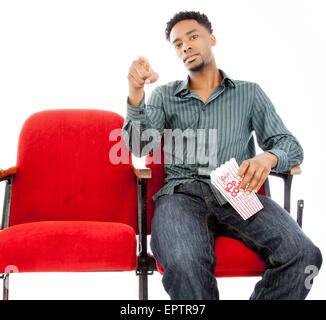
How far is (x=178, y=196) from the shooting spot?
1890mm

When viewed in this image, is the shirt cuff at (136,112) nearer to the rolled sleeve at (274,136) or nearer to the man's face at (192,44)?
the man's face at (192,44)

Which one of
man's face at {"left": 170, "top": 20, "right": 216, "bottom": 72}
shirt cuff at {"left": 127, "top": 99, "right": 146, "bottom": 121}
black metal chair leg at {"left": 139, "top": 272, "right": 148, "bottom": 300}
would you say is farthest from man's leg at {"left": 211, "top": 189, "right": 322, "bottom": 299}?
man's face at {"left": 170, "top": 20, "right": 216, "bottom": 72}

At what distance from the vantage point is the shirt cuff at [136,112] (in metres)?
1.90

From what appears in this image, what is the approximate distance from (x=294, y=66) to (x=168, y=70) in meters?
0.79

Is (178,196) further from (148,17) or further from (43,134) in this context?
(148,17)

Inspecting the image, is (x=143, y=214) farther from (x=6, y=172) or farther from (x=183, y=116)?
(x=6, y=172)

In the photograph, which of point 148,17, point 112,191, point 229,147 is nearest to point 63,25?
point 148,17

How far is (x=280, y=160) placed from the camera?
1.86m

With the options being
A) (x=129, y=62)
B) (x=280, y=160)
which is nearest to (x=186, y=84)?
(x=280, y=160)

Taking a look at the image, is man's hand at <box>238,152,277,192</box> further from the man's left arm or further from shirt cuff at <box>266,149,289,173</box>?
shirt cuff at <box>266,149,289,173</box>

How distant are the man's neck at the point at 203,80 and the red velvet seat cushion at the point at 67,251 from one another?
2.82 ft

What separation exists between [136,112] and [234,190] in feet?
1.73

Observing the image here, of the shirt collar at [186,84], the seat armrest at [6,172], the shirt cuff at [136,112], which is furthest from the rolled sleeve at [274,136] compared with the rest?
the seat armrest at [6,172]

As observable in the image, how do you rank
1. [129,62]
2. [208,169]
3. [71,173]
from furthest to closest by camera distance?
[129,62] < [71,173] < [208,169]
